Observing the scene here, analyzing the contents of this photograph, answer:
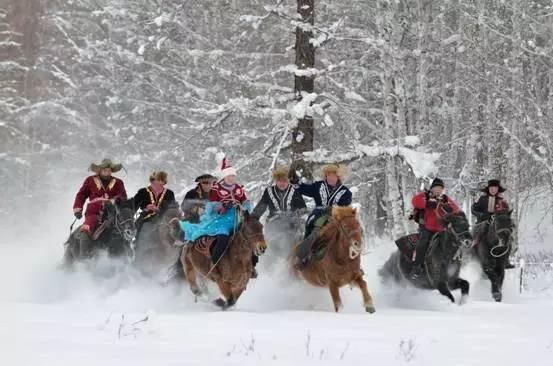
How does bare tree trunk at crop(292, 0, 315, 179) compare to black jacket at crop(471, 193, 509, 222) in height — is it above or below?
above

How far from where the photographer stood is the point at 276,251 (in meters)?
15.2

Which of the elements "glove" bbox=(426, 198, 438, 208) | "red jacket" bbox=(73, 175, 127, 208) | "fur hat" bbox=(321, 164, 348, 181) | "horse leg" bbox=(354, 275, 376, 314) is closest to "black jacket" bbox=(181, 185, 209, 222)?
"red jacket" bbox=(73, 175, 127, 208)

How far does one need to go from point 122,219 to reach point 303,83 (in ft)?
18.3

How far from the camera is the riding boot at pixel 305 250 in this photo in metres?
12.9

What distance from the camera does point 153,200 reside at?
51.2 ft

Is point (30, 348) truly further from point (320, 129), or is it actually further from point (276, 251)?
point (320, 129)

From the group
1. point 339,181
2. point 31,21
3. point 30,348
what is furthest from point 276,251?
point 31,21

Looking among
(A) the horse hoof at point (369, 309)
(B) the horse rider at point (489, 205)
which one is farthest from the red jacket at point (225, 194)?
(B) the horse rider at point (489, 205)

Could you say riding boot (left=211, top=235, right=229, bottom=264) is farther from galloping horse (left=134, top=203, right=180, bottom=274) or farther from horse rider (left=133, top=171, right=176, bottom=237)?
horse rider (left=133, top=171, right=176, bottom=237)

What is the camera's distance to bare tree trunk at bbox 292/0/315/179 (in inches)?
705

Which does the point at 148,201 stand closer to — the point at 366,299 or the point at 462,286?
the point at 366,299

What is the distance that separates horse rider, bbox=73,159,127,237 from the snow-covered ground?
1085mm

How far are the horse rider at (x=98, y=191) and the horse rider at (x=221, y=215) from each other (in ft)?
7.65

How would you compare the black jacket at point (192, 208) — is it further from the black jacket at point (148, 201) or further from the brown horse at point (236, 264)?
the brown horse at point (236, 264)
